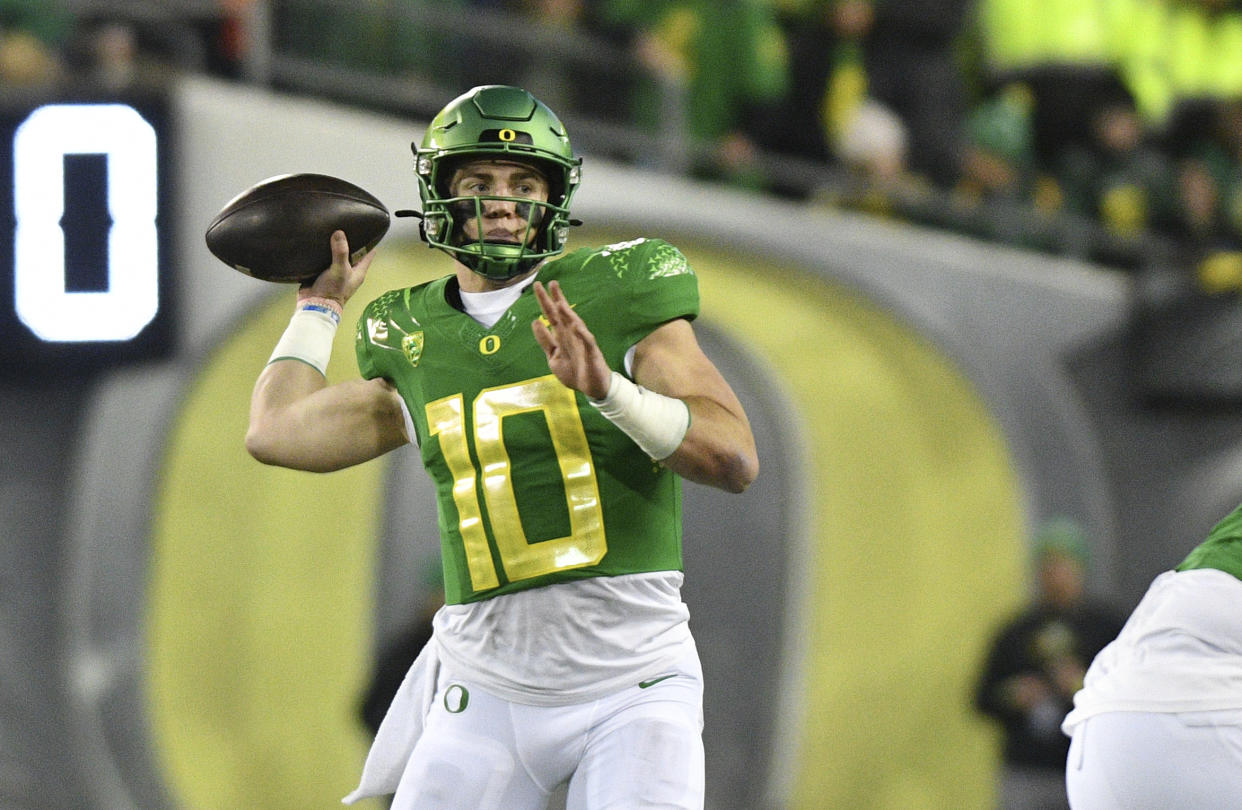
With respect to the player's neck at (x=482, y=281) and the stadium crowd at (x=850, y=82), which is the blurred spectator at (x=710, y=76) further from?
the player's neck at (x=482, y=281)

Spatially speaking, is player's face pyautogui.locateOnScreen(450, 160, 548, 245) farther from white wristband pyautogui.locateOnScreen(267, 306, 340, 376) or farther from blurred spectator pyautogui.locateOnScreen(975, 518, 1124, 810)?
blurred spectator pyautogui.locateOnScreen(975, 518, 1124, 810)

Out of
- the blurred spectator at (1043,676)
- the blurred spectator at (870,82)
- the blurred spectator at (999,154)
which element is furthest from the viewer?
the blurred spectator at (999,154)

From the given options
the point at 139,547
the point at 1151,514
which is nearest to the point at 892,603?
the point at 1151,514

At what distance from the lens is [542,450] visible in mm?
2477

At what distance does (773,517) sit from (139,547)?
2.53 meters

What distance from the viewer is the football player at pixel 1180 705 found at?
8.27ft

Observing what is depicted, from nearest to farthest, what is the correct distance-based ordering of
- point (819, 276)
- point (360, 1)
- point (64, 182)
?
point (64, 182) < point (360, 1) < point (819, 276)

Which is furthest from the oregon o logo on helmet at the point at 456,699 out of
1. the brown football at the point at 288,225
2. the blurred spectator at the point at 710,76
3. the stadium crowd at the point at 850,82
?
the blurred spectator at the point at 710,76

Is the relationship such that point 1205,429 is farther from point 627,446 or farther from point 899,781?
point 627,446

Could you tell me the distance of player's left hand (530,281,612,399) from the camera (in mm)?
2227

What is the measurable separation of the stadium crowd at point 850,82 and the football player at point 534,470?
366 centimetres

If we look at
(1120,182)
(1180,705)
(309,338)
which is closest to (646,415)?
(309,338)

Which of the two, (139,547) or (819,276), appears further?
(819,276)

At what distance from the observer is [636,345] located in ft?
8.21
